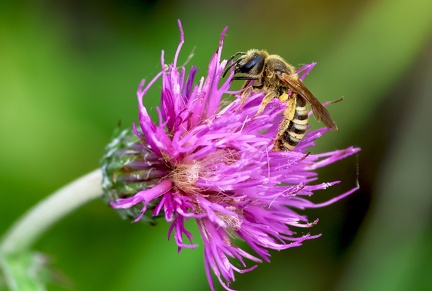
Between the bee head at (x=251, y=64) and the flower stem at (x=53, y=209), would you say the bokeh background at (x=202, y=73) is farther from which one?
the bee head at (x=251, y=64)

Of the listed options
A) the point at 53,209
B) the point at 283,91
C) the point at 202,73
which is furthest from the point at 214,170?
the point at 202,73

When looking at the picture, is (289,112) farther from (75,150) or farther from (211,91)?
(75,150)

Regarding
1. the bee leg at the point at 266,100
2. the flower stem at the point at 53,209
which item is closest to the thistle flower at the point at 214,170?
the bee leg at the point at 266,100

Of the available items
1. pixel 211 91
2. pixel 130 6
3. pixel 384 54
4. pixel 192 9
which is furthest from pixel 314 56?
pixel 211 91

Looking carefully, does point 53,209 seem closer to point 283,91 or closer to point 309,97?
point 283,91

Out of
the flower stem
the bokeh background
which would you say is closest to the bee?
the flower stem

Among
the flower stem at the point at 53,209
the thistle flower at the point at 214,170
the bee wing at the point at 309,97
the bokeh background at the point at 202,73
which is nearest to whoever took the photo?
the thistle flower at the point at 214,170
